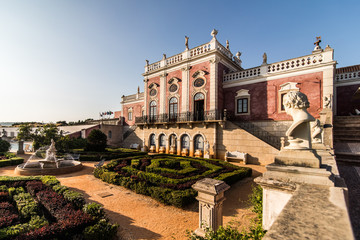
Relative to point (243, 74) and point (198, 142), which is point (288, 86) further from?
point (198, 142)

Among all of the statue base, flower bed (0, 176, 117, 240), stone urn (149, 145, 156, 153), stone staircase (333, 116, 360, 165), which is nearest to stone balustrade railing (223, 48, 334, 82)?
stone staircase (333, 116, 360, 165)

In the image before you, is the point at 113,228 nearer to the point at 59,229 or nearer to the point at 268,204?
the point at 59,229

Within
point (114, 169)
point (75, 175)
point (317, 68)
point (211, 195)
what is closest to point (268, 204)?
point (211, 195)

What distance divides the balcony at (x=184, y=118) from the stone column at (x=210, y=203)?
12.1 metres

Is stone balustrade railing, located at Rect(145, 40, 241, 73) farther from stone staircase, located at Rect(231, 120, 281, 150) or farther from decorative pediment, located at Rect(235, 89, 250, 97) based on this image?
stone staircase, located at Rect(231, 120, 281, 150)

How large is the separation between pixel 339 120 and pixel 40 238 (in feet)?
64.2

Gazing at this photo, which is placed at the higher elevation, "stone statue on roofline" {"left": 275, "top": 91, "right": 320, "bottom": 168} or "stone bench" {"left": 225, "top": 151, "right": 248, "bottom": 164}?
"stone statue on roofline" {"left": 275, "top": 91, "right": 320, "bottom": 168}

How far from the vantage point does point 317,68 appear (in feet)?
44.1

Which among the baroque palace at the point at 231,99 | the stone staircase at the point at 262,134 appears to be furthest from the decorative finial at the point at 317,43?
the stone staircase at the point at 262,134

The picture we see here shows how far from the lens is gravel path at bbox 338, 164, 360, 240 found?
3417mm

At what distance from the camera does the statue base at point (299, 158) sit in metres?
2.99

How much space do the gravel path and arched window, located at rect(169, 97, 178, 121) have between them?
14.6 m

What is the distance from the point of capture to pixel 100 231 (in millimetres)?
4250

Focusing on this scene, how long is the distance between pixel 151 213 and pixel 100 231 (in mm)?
2123
